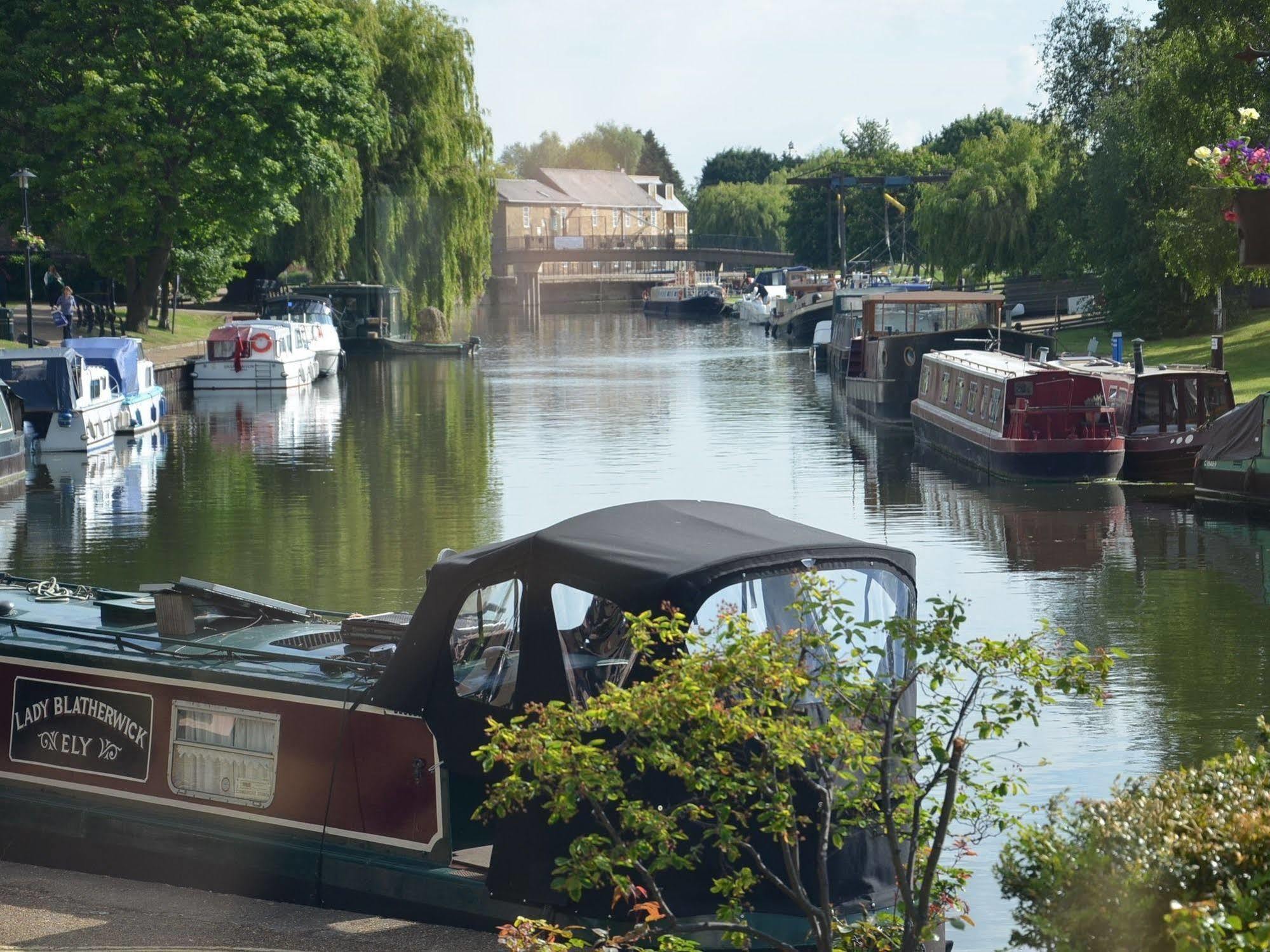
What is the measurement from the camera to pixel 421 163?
202 ft

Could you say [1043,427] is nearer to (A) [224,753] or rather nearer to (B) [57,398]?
(B) [57,398]

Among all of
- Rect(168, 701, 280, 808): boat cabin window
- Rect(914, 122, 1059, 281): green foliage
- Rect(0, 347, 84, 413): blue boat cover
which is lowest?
Rect(168, 701, 280, 808): boat cabin window

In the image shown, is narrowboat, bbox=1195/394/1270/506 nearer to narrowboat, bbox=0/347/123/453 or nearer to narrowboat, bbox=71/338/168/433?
narrowboat, bbox=0/347/123/453

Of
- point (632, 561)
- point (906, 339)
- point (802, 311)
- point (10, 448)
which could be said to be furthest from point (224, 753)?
point (802, 311)

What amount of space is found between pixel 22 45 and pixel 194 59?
505cm

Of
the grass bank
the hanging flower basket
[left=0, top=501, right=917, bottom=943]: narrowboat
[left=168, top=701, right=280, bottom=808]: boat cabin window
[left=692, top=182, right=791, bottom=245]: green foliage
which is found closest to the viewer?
[left=0, top=501, right=917, bottom=943]: narrowboat

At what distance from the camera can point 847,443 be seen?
3834 cm

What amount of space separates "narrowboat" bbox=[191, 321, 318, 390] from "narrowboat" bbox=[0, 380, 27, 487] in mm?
19766

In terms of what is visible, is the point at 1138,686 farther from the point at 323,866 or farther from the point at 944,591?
the point at 323,866

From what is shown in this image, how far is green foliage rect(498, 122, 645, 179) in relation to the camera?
19200cm

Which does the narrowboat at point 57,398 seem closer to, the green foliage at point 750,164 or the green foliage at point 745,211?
the green foliage at point 745,211

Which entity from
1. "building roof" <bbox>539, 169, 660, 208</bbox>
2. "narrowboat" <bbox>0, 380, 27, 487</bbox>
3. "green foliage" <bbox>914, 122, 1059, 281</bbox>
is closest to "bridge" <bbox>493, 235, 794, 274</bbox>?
"building roof" <bbox>539, 169, 660, 208</bbox>

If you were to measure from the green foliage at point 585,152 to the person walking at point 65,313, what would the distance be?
136034 mm

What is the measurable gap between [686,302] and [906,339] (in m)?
72.7
